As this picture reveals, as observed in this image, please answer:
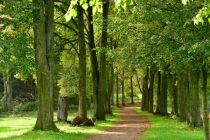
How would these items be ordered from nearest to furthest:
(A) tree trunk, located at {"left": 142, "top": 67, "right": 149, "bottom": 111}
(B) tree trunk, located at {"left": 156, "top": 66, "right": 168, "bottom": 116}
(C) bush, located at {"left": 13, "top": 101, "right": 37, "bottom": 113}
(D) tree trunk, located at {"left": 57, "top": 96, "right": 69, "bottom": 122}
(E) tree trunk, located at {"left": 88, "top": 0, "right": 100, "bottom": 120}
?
1. (D) tree trunk, located at {"left": 57, "top": 96, "right": 69, "bottom": 122}
2. (E) tree trunk, located at {"left": 88, "top": 0, "right": 100, "bottom": 120}
3. (B) tree trunk, located at {"left": 156, "top": 66, "right": 168, "bottom": 116}
4. (C) bush, located at {"left": 13, "top": 101, "right": 37, "bottom": 113}
5. (A) tree trunk, located at {"left": 142, "top": 67, "right": 149, "bottom": 111}

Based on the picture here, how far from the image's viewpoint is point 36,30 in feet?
73.6

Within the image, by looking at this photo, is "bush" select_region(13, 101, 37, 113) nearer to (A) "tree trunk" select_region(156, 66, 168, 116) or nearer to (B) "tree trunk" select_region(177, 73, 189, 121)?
(A) "tree trunk" select_region(156, 66, 168, 116)

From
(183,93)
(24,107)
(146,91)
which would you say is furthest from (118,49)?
(146,91)

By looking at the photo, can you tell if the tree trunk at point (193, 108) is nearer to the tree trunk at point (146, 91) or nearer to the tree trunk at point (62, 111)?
the tree trunk at point (62, 111)

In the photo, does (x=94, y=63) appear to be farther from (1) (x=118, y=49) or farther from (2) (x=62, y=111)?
(1) (x=118, y=49)

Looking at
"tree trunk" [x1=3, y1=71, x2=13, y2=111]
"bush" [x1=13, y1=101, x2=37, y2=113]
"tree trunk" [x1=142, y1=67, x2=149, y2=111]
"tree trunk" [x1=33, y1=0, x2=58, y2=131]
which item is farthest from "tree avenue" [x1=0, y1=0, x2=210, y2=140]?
"bush" [x1=13, y1=101, x2=37, y2=113]

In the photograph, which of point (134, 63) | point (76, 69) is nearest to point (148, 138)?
point (134, 63)

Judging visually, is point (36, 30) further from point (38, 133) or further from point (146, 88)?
point (146, 88)

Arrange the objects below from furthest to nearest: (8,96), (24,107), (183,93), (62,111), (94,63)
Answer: (24,107)
(8,96)
(94,63)
(183,93)
(62,111)

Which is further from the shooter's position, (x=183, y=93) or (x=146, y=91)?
(x=146, y=91)

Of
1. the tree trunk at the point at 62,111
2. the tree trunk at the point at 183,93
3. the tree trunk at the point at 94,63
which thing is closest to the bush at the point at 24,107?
the tree trunk at the point at 94,63

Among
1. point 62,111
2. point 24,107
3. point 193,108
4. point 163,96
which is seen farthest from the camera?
point 24,107

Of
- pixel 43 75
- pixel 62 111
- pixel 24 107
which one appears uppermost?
pixel 43 75

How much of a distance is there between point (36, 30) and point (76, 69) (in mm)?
19486
